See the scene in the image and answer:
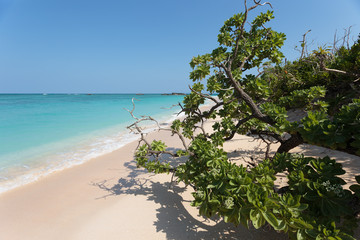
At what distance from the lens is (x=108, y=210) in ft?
9.97

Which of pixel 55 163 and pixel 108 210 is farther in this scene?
pixel 55 163

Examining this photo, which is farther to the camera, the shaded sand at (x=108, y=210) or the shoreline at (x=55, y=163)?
the shoreline at (x=55, y=163)

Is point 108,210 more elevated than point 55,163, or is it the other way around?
point 108,210

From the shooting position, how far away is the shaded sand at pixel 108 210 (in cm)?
250

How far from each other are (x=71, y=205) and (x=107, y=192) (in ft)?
2.14

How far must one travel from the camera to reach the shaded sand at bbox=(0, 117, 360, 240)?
250 cm

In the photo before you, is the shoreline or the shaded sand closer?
the shaded sand

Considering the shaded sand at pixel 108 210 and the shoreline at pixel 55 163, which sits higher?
the shaded sand at pixel 108 210

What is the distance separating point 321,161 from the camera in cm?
168

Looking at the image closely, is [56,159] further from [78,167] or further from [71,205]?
[71,205]

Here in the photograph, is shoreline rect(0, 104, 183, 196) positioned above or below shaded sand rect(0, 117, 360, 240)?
below

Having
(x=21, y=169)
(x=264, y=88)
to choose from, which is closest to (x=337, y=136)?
(x=264, y=88)

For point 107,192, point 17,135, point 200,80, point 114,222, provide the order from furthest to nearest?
point 17,135 → point 107,192 → point 200,80 → point 114,222

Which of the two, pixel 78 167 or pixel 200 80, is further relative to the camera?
pixel 78 167
